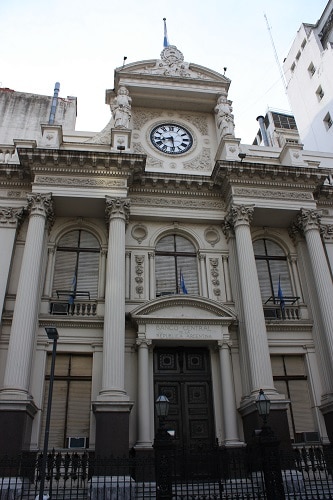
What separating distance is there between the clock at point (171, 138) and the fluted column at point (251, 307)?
441cm

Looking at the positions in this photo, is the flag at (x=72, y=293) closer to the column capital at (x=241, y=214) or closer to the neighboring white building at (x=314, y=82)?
the column capital at (x=241, y=214)

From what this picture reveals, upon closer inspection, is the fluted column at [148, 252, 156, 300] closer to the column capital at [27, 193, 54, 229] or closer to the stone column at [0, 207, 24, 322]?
the column capital at [27, 193, 54, 229]

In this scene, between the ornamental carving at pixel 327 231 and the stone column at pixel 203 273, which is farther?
the ornamental carving at pixel 327 231

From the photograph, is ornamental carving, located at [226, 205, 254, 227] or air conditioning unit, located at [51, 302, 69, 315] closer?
air conditioning unit, located at [51, 302, 69, 315]

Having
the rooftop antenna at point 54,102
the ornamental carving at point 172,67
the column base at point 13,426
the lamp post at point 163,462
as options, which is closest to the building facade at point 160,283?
the column base at point 13,426

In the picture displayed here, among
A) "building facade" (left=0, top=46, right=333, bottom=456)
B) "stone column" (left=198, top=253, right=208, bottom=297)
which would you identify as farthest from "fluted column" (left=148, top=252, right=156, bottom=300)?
"stone column" (left=198, top=253, right=208, bottom=297)

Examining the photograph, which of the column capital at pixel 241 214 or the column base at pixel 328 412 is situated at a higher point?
the column capital at pixel 241 214

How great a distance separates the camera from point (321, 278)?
1648 cm

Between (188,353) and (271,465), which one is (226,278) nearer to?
(188,353)

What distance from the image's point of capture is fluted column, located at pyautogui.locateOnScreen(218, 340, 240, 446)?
14.2 m

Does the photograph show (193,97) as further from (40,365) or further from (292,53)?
(292,53)

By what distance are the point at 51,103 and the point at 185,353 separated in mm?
19955

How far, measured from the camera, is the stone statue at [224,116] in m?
19.8

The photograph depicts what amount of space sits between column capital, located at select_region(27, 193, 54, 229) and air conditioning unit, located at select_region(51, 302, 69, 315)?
125 inches
